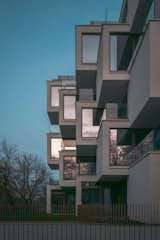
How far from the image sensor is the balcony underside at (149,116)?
2342cm

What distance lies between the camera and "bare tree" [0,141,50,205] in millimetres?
57812

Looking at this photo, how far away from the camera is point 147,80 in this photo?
75.7ft

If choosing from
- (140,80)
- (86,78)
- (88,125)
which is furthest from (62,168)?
(140,80)

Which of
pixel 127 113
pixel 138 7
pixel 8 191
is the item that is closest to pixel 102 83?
pixel 127 113

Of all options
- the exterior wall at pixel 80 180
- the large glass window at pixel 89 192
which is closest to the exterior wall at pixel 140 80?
the exterior wall at pixel 80 180

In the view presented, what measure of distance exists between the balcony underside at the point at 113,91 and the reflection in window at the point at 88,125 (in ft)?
12.9

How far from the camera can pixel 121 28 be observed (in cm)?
3109

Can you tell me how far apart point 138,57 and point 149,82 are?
3625 mm

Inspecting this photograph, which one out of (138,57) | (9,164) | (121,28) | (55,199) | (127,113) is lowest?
(55,199)

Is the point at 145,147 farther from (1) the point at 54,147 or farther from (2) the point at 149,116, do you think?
(1) the point at 54,147

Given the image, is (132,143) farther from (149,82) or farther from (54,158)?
(54,158)

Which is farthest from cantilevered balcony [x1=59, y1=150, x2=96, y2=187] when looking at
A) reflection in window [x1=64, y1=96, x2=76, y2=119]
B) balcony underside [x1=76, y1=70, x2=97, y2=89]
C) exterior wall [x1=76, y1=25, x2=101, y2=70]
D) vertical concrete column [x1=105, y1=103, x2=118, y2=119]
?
vertical concrete column [x1=105, y1=103, x2=118, y2=119]

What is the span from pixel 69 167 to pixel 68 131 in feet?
12.7

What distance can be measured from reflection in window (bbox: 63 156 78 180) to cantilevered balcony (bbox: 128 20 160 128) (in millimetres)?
21908
